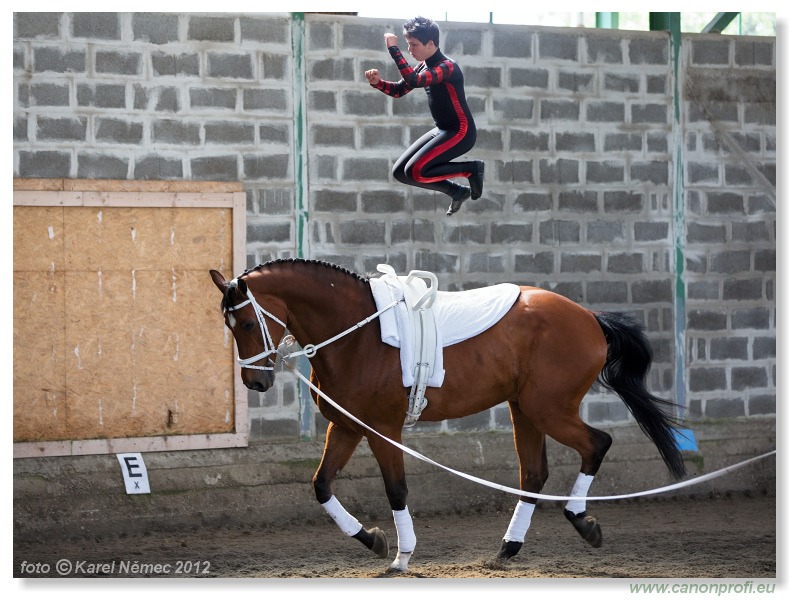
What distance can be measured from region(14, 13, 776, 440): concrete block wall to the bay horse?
4.97ft

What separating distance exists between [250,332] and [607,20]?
4212mm

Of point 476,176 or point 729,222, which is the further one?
point 729,222

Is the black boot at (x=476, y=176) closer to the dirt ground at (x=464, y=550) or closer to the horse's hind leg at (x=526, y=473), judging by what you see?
the horse's hind leg at (x=526, y=473)

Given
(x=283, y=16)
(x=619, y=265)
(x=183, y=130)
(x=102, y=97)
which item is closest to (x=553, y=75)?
(x=619, y=265)

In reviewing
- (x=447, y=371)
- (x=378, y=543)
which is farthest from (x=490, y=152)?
(x=378, y=543)

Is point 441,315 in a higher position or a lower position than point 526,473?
higher

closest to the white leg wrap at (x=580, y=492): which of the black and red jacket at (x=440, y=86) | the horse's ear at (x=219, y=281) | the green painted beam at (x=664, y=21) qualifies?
the black and red jacket at (x=440, y=86)

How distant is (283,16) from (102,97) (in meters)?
1.18

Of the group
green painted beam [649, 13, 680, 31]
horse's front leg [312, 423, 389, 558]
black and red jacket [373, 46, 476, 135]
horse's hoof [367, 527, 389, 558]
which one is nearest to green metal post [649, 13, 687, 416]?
green painted beam [649, 13, 680, 31]

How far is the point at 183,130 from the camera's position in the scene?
595cm

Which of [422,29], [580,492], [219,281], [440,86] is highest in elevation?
[422,29]

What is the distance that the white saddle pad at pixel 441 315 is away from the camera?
4551 mm

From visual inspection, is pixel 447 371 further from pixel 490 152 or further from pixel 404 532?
pixel 490 152

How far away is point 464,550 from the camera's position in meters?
5.46
